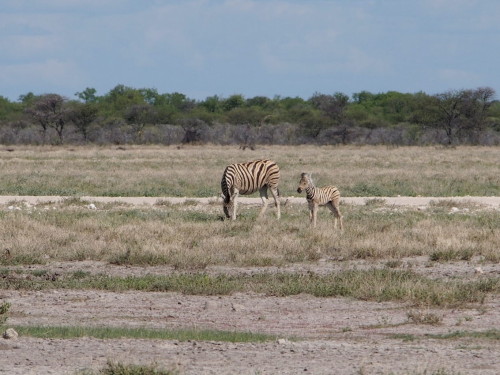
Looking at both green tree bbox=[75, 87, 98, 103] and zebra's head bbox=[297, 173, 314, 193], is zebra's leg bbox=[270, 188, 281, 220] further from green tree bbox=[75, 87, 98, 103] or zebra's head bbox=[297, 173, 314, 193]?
green tree bbox=[75, 87, 98, 103]

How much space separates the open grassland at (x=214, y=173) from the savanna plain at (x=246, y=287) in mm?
3116

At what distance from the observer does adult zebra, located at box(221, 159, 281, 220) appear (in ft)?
69.3

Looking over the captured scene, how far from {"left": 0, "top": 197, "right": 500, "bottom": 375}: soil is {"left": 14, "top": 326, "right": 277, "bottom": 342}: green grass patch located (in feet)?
0.71

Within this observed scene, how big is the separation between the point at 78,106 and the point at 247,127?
1323 cm

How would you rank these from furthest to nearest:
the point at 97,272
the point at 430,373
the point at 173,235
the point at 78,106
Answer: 1. the point at 78,106
2. the point at 173,235
3. the point at 97,272
4. the point at 430,373

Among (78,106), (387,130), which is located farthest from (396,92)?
(78,106)

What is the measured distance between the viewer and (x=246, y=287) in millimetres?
13523

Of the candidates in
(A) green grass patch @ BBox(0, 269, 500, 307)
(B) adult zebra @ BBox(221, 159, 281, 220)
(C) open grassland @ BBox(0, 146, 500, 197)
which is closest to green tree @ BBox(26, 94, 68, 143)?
(C) open grassland @ BBox(0, 146, 500, 197)

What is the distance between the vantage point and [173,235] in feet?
58.1

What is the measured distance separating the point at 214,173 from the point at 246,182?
611 inches

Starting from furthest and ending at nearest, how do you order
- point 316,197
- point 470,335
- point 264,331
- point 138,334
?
point 316,197 → point 264,331 → point 470,335 → point 138,334

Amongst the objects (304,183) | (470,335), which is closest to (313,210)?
(304,183)

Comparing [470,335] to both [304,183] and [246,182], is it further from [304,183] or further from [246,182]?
[246,182]

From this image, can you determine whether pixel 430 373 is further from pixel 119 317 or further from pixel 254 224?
pixel 254 224
